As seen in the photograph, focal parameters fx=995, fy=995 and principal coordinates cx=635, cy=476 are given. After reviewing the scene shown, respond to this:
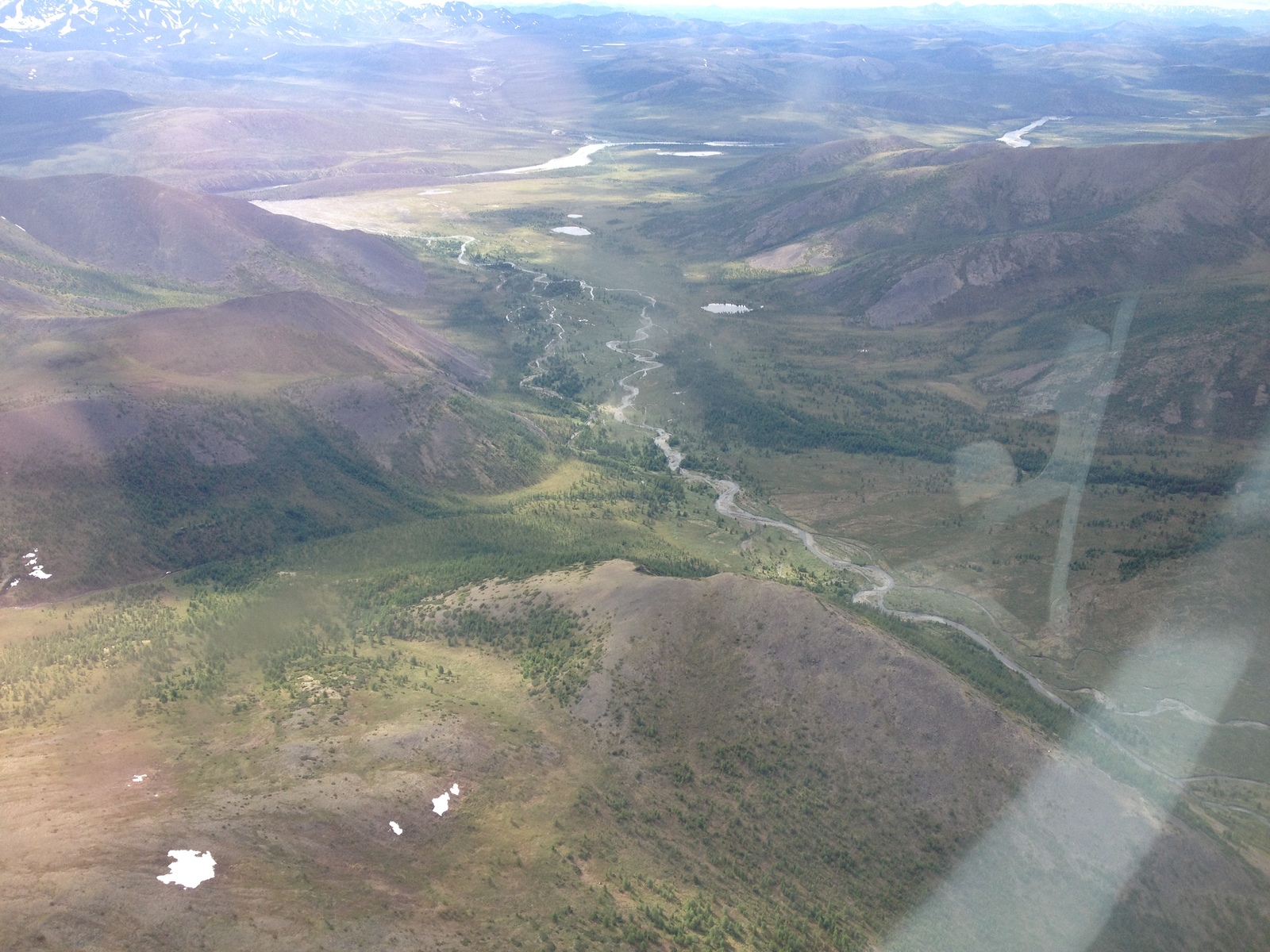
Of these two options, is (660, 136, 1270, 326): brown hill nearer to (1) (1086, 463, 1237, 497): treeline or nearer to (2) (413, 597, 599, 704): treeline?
(1) (1086, 463, 1237, 497): treeline

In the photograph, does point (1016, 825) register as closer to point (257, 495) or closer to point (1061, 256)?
point (257, 495)

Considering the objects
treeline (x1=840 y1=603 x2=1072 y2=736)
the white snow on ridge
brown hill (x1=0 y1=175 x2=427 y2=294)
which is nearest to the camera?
the white snow on ridge

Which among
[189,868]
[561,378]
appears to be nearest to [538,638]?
[189,868]

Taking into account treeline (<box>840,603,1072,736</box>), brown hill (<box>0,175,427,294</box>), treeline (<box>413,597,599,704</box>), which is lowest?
treeline (<box>840,603,1072,736</box>)

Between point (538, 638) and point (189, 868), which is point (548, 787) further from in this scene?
point (189, 868)

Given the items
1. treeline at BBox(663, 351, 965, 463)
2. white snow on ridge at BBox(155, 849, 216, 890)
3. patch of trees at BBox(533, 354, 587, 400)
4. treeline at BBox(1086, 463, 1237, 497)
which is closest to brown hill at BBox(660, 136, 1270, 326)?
treeline at BBox(663, 351, 965, 463)
